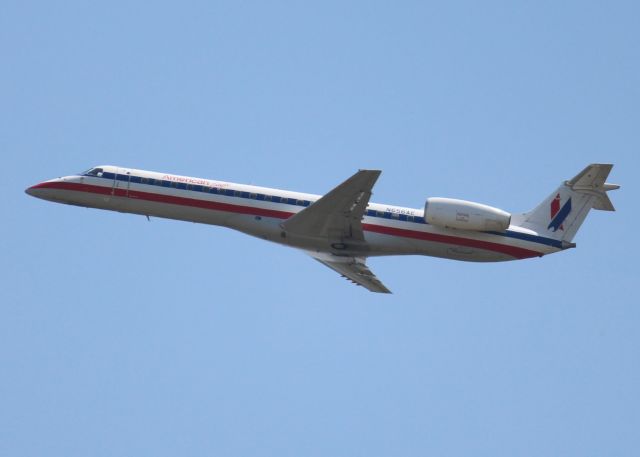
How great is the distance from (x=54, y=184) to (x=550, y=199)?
21.8m

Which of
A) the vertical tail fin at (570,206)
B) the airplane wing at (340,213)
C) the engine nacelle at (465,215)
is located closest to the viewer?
the airplane wing at (340,213)

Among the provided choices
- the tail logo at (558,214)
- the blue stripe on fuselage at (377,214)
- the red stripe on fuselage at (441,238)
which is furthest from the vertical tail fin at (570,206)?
the red stripe on fuselage at (441,238)

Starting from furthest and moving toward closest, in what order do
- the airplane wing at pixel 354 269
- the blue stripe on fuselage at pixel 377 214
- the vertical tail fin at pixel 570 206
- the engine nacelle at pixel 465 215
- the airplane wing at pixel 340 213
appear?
the airplane wing at pixel 354 269
the vertical tail fin at pixel 570 206
the blue stripe on fuselage at pixel 377 214
the engine nacelle at pixel 465 215
the airplane wing at pixel 340 213

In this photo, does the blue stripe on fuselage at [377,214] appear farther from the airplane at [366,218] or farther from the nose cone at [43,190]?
the nose cone at [43,190]

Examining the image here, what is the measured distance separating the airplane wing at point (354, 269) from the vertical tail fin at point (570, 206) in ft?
22.0

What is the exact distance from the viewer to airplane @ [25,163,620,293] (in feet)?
131

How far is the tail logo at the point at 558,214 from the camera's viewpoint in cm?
4156

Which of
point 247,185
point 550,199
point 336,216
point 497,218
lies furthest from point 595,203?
point 247,185

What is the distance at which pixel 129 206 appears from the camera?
140 feet

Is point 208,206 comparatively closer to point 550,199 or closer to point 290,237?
point 290,237

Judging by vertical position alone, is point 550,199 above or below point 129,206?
above

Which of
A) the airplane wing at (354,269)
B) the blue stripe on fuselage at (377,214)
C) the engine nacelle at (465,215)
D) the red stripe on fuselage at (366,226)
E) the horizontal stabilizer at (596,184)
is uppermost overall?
the horizontal stabilizer at (596,184)

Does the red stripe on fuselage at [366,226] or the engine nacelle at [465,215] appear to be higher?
the engine nacelle at [465,215]

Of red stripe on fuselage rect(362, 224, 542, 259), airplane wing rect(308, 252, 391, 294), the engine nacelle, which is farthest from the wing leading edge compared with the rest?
the engine nacelle
